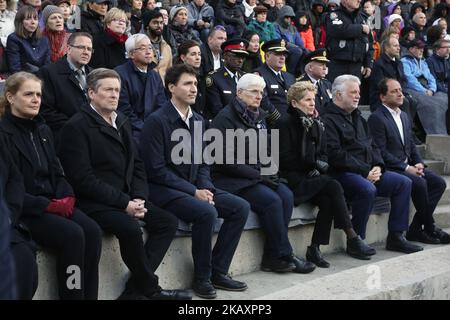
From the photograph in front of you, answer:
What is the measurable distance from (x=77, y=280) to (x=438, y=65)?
8821mm

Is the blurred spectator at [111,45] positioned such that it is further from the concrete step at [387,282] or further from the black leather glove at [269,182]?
the concrete step at [387,282]

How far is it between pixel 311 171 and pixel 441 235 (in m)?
1.76

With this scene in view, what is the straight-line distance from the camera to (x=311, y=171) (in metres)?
7.41

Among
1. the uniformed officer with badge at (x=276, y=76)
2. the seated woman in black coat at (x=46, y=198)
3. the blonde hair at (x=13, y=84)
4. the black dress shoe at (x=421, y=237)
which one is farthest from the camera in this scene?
the uniformed officer with badge at (x=276, y=76)

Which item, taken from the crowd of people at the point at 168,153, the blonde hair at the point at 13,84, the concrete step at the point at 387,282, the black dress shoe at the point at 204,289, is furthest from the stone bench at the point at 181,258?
the concrete step at the point at 387,282

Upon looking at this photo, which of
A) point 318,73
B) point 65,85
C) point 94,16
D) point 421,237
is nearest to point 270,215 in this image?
point 65,85

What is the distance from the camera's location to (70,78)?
6930mm

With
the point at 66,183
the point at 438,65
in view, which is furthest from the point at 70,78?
the point at 438,65

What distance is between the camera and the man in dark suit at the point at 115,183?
5543 millimetres

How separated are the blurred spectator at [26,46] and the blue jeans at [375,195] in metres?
3.19

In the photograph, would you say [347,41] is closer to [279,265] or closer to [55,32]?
[55,32]
